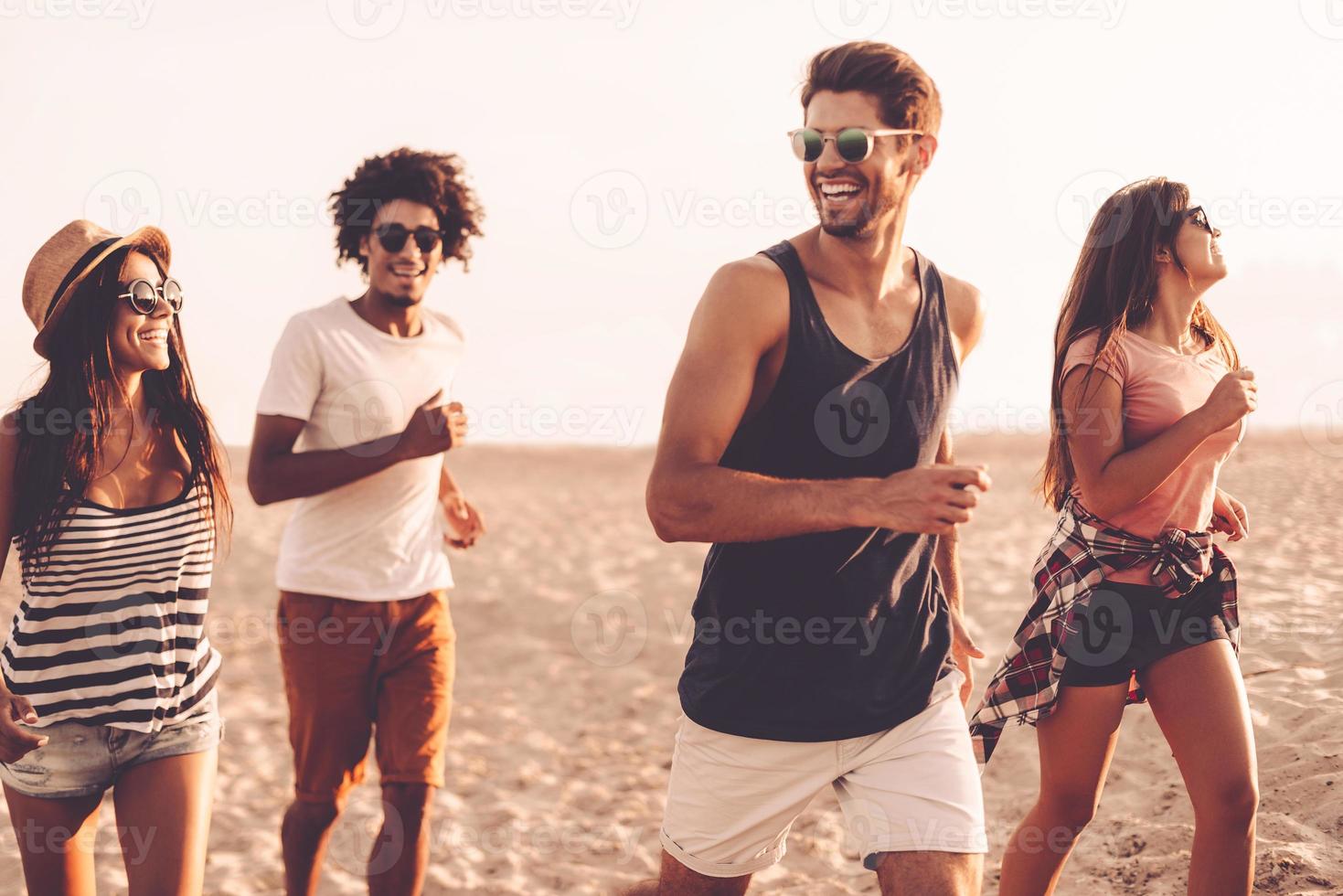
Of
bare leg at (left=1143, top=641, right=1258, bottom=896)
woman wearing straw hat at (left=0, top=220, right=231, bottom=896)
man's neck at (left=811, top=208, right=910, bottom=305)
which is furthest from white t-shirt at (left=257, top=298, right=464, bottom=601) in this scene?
bare leg at (left=1143, top=641, right=1258, bottom=896)

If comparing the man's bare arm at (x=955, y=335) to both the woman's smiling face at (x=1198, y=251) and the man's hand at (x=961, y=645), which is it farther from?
the woman's smiling face at (x=1198, y=251)

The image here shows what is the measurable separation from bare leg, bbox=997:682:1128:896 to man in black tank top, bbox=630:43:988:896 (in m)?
0.62

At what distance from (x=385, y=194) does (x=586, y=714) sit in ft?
16.5

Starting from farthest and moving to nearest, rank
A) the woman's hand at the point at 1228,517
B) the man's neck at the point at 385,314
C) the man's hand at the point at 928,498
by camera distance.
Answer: the man's neck at the point at 385,314, the woman's hand at the point at 1228,517, the man's hand at the point at 928,498

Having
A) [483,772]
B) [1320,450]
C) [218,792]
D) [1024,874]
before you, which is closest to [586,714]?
[483,772]

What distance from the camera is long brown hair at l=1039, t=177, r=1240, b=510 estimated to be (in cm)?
343

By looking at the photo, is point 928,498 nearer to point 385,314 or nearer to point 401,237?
point 385,314

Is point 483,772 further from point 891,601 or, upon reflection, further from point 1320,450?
point 1320,450

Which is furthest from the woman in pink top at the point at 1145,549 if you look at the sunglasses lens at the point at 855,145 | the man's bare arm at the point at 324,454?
the man's bare arm at the point at 324,454

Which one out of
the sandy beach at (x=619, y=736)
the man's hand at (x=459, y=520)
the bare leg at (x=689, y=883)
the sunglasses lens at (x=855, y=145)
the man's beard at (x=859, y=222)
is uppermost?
the sunglasses lens at (x=855, y=145)

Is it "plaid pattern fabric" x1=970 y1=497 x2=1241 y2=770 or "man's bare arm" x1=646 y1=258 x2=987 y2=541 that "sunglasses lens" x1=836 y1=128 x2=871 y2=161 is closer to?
"man's bare arm" x1=646 y1=258 x2=987 y2=541

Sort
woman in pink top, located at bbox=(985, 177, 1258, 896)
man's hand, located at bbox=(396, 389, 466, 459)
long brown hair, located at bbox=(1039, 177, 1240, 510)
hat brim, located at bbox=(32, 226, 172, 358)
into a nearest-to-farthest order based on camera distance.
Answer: hat brim, located at bbox=(32, 226, 172, 358)
woman in pink top, located at bbox=(985, 177, 1258, 896)
long brown hair, located at bbox=(1039, 177, 1240, 510)
man's hand, located at bbox=(396, 389, 466, 459)

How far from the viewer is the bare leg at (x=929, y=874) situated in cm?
261

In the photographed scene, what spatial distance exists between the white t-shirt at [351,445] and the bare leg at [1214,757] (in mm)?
2339
